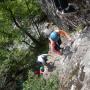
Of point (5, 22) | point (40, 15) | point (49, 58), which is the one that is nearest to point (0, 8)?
point (5, 22)

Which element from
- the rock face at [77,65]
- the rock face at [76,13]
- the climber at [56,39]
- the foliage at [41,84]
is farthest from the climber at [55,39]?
the foliage at [41,84]

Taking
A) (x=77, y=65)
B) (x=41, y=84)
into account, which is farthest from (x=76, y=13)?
(x=41, y=84)

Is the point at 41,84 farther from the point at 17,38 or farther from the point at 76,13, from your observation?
the point at 17,38

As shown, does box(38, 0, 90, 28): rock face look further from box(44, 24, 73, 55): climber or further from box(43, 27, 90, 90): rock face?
box(44, 24, 73, 55): climber

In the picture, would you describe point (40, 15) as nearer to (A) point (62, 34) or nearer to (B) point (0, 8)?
(B) point (0, 8)

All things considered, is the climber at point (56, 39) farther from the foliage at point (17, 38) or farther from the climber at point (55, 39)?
the foliage at point (17, 38)

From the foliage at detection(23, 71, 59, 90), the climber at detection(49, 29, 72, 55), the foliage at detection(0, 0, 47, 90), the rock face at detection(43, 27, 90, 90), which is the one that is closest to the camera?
the rock face at detection(43, 27, 90, 90)

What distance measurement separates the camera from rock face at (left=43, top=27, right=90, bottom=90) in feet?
35.3

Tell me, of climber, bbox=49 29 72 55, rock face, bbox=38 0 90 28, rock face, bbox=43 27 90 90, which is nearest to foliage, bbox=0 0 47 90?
rock face, bbox=38 0 90 28

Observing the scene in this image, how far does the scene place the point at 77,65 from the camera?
11.7 metres

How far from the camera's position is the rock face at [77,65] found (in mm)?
10750

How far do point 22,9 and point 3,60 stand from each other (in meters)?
3.98

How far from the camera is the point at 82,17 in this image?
529 inches

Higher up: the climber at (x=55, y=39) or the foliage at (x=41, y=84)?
the climber at (x=55, y=39)
